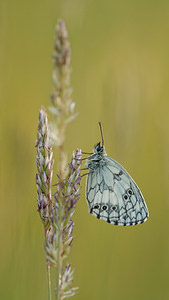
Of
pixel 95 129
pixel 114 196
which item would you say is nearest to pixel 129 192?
pixel 114 196

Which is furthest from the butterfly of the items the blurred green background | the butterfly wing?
the blurred green background

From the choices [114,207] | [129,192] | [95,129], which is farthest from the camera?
[95,129]

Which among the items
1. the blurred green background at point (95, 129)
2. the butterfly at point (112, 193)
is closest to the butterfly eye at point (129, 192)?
the butterfly at point (112, 193)

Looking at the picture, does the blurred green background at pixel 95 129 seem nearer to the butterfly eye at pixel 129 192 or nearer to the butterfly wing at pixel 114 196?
the butterfly wing at pixel 114 196

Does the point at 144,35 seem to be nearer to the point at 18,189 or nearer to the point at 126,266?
the point at 126,266

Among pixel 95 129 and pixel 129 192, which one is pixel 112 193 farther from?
pixel 95 129

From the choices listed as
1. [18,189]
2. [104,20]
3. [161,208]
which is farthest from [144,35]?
[18,189]
